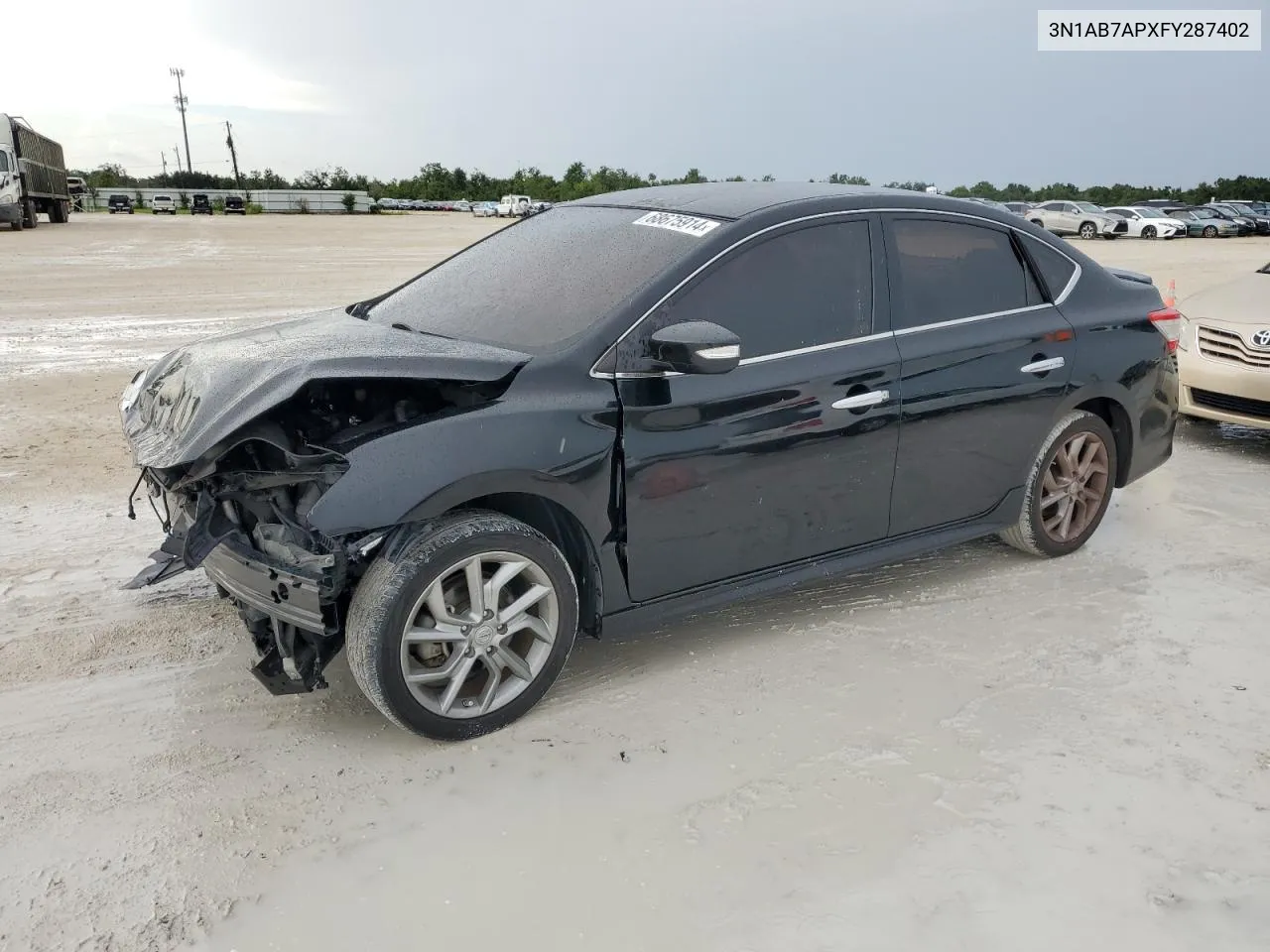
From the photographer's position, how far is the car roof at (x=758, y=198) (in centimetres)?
406

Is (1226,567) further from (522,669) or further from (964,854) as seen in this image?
(522,669)

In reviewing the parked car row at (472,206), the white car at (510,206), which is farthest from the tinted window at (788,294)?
the white car at (510,206)

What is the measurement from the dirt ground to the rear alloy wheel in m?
0.13

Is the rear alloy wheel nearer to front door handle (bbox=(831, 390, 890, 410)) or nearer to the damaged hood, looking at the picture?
front door handle (bbox=(831, 390, 890, 410))

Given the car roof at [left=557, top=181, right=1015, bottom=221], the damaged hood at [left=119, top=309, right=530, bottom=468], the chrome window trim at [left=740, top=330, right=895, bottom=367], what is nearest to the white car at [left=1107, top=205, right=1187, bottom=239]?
the car roof at [left=557, top=181, right=1015, bottom=221]

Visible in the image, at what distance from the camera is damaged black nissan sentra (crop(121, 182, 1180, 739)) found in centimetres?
317

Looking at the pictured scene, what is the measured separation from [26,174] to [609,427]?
33.3 metres

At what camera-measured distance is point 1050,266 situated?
4789 mm

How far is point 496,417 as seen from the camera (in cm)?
328

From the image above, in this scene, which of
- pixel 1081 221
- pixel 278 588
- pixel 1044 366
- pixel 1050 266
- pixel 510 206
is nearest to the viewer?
pixel 278 588

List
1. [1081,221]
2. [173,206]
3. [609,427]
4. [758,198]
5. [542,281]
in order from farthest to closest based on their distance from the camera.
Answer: [173,206]
[1081,221]
[758,198]
[542,281]
[609,427]

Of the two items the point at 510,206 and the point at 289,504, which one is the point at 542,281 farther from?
the point at 510,206

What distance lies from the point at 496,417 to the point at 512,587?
1.86ft

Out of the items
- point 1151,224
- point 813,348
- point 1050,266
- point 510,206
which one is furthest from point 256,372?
point 510,206
